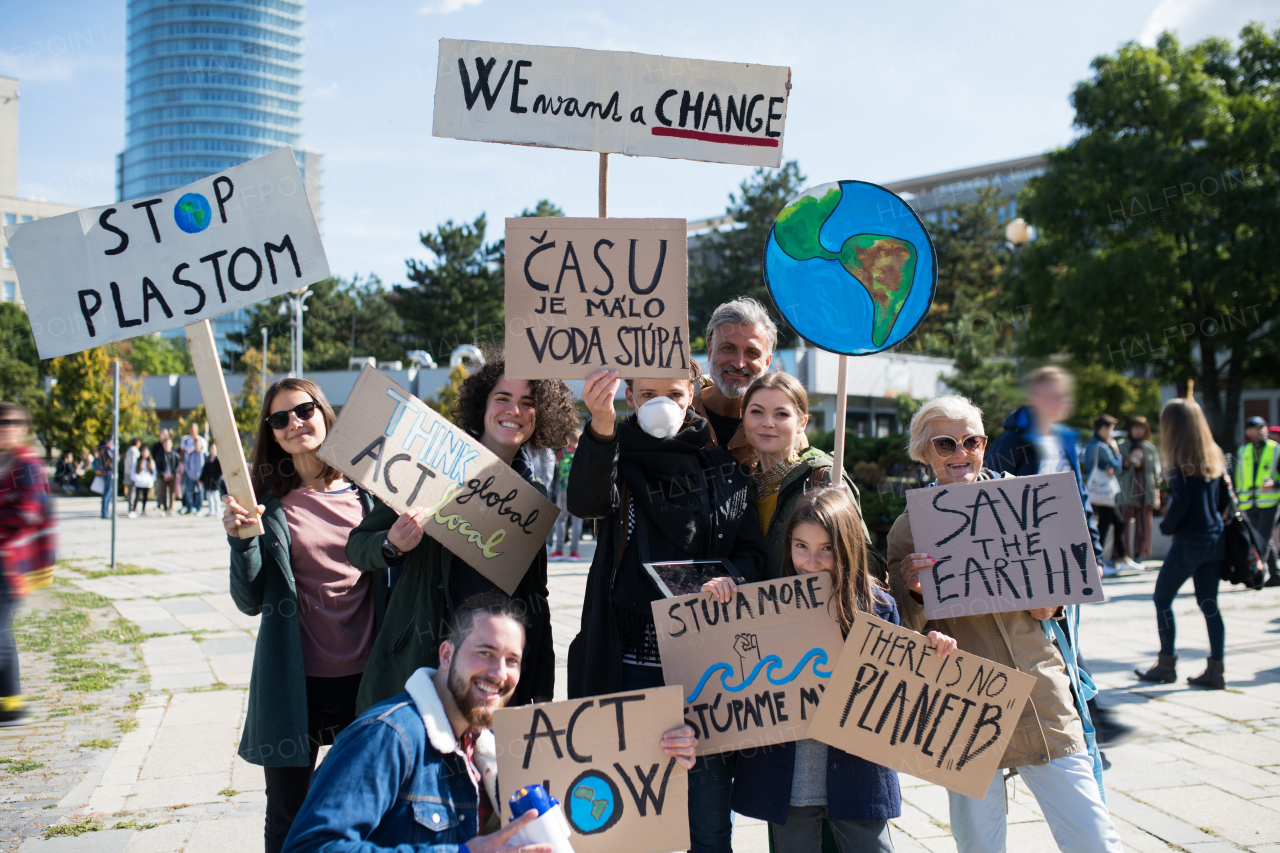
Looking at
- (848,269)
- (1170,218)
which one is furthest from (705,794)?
(1170,218)

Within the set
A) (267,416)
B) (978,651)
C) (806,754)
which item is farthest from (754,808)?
(267,416)

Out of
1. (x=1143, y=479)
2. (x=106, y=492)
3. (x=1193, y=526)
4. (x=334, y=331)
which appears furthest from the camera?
(x=334, y=331)

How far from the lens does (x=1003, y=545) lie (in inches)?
108

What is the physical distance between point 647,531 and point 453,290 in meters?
44.2

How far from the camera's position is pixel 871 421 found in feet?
103

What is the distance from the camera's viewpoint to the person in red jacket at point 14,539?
3805 millimetres

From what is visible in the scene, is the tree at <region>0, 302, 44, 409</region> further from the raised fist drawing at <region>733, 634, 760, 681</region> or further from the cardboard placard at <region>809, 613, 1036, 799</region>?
the cardboard placard at <region>809, 613, 1036, 799</region>

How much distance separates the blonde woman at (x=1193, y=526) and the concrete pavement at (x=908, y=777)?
0.23 m

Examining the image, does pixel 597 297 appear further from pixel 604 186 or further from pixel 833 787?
pixel 833 787

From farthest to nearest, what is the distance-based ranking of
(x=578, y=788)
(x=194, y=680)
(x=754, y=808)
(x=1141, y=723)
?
(x=194, y=680) < (x=1141, y=723) < (x=754, y=808) < (x=578, y=788)

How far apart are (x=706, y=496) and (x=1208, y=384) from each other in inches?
1118

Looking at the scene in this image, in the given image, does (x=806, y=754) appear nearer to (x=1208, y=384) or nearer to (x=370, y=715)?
(x=370, y=715)

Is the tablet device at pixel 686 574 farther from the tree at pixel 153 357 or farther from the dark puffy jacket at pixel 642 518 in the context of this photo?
the tree at pixel 153 357

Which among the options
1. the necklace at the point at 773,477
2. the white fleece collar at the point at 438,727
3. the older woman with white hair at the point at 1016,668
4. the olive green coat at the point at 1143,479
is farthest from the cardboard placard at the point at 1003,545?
the olive green coat at the point at 1143,479
